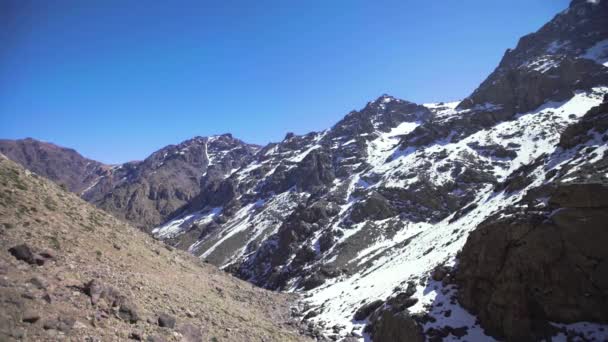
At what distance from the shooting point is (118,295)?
1587 cm

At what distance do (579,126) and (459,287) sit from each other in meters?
34.6

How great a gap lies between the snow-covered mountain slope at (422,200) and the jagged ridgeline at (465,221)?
0.38 metres

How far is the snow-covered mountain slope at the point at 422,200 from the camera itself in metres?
38.6

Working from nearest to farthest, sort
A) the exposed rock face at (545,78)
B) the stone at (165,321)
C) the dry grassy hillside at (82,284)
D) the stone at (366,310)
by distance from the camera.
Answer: the dry grassy hillside at (82,284) < the stone at (165,321) < the stone at (366,310) < the exposed rock face at (545,78)

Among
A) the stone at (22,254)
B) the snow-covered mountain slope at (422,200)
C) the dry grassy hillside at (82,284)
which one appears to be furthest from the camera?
the snow-covered mountain slope at (422,200)

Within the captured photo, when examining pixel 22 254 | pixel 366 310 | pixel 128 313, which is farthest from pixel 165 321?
pixel 366 310

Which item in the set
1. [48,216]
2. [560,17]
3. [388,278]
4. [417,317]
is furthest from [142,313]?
[560,17]

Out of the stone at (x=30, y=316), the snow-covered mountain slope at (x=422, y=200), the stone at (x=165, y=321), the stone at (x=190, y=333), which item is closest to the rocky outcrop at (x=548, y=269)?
the snow-covered mountain slope at (x=422, y=200)

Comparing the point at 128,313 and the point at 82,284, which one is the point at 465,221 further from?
the point at 82,284

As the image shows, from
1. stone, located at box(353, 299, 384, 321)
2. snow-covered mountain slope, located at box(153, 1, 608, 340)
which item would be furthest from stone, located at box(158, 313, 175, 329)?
stone, located at box(353, 299, 384, 321)

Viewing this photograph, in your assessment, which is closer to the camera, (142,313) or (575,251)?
(142,313)

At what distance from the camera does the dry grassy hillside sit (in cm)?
1253

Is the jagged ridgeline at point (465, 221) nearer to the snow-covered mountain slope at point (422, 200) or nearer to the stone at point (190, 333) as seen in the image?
the snow-covered mountain slope at point (422, 200)

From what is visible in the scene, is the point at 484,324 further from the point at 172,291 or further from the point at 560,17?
the point at 560,17
